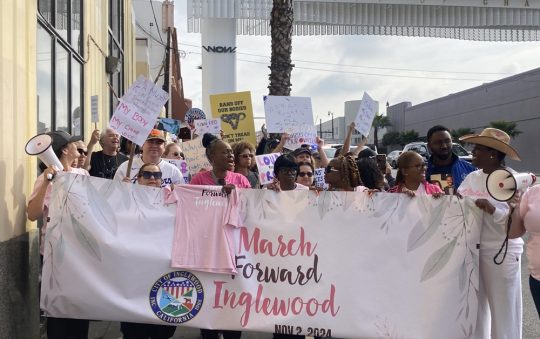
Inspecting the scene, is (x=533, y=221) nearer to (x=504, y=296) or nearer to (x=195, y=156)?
(x=504, y=296)

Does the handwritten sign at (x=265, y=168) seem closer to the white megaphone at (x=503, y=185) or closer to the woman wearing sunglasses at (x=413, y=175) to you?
the woman wearing sunglasses at (x=413, y=175)

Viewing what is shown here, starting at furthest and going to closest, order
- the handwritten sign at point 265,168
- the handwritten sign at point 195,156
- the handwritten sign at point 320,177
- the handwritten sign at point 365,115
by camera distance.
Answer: the handwritten sign at point 195,156, the handwritten sign at point 365,115, the handwritten sign at point 320,177, the handwritten sign at point 265,168

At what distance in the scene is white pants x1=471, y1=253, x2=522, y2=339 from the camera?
→ 390 centimetres

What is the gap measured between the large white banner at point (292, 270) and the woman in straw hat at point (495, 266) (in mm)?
109

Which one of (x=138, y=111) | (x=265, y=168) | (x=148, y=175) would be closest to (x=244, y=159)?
(x=265, y=168)

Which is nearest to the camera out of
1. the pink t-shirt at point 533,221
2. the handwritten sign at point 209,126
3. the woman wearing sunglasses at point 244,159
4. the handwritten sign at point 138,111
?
the pink t-shirt at point 533,221

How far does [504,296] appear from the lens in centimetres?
391

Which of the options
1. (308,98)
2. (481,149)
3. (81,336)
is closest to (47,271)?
(81,336)

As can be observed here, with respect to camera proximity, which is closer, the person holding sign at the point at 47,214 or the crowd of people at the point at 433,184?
the crowd of people at the point at 433,184

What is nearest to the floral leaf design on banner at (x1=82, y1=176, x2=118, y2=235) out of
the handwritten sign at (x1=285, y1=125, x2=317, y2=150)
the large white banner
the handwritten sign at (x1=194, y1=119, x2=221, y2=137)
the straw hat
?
the large white banner

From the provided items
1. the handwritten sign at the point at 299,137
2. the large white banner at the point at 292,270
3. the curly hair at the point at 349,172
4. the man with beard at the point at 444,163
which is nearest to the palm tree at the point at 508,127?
the handwritten sign at the point at 299,137

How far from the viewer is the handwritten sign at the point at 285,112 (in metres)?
7.35

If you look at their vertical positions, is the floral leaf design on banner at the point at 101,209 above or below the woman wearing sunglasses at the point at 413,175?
below

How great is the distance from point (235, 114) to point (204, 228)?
13.6ft
